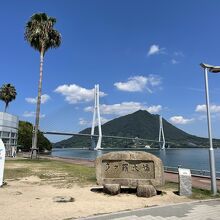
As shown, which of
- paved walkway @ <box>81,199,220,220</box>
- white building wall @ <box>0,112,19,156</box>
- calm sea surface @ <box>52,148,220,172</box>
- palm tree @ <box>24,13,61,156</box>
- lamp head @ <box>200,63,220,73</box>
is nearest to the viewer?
paved walkway @ <box>81,199,220,220</box>

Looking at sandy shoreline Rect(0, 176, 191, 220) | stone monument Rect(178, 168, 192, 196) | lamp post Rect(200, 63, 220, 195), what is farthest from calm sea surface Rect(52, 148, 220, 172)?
sandy shoreline Rect(0, 176, 191, 220)

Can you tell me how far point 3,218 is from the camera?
6590 millimetres

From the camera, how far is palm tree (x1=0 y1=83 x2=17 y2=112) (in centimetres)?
5300

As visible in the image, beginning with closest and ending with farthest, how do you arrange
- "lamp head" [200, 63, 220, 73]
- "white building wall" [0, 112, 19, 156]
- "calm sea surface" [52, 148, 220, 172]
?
"lamp head" [200, 63, 220, 73] → "white building wall" [0, 112, 19, 156] → "calm sea surface" [52, 148, 220, 172]

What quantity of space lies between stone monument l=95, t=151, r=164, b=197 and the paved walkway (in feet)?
6.45

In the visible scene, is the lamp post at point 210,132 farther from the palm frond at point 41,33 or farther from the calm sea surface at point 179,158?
the calm sea surface at point 179,158

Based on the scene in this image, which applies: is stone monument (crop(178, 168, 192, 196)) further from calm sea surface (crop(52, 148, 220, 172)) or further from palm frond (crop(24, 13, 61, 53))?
calm sea surface (crop(52, 148, 220, 172))

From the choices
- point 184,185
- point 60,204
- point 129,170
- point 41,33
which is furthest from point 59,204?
point 41,33

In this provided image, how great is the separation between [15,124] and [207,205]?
1031 inches

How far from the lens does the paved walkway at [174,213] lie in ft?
22.1

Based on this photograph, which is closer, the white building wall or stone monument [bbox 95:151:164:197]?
stone monument [bbox 95:151:164:197]

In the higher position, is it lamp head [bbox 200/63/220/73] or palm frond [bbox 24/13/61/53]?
palm frond [bbox 24/13/61/53]

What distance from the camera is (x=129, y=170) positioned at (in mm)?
10352

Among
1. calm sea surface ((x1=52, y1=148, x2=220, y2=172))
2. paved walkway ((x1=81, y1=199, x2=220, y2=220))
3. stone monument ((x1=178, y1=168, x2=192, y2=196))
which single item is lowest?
paved walkway ((x1=81, y1=199, x2=220, y2=220))
